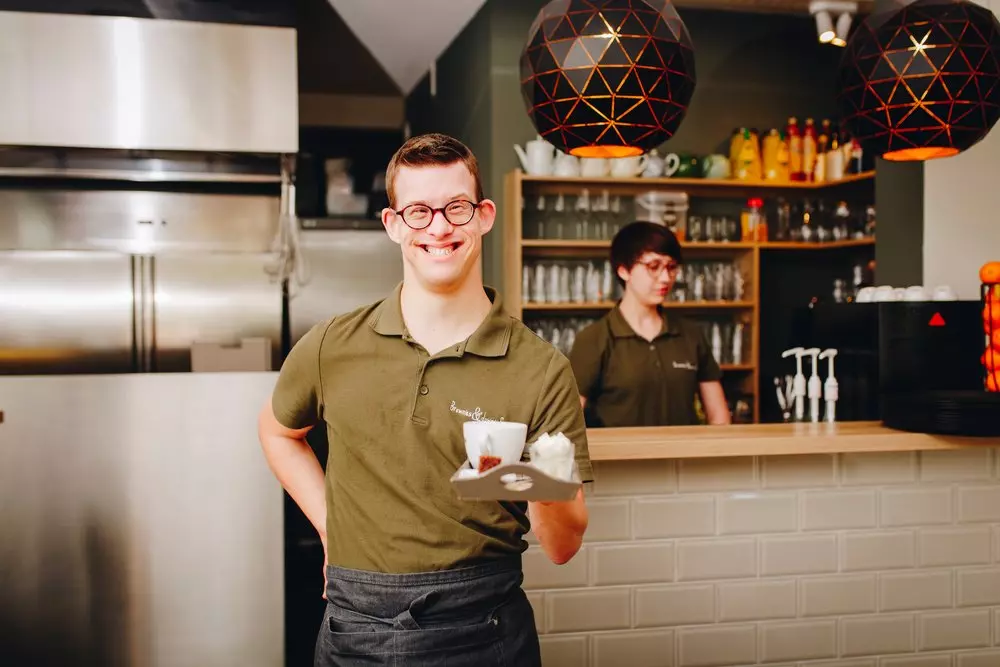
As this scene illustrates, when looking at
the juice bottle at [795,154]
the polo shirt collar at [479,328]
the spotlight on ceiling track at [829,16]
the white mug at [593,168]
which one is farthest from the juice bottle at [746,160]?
the polo shirt collar at [479,328]

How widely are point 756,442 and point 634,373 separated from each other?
1.02 meters

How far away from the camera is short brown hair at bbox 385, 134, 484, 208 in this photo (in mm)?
1492

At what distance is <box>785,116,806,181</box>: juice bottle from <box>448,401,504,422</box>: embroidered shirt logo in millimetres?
4165

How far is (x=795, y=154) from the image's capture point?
5191 millimetres

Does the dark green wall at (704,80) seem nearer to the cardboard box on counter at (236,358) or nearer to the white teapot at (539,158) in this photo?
the white teapot at (539,158)

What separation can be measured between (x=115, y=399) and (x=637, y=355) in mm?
1946

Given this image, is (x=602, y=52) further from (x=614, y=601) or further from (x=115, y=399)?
(x=115, y=399)

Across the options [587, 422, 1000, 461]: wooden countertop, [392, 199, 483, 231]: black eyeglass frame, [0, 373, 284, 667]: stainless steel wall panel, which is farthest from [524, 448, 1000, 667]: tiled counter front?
[0, 373, 284, 667]: stainless steel wall panel

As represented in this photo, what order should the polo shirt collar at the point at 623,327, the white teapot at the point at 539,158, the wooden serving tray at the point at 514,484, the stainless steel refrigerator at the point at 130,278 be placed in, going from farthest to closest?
the white teapot at the point at 539,158
the stainless steel refrigerator at the point at 130,278
the polo shirt collar at the point at 623,327
the wooden serving tray at the point at 514,484

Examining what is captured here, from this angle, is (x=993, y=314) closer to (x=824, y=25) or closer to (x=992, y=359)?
(x=992, y=359)

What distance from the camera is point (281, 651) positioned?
11.9 ft

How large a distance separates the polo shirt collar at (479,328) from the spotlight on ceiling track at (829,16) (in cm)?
367

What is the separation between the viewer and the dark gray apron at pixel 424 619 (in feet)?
4.86

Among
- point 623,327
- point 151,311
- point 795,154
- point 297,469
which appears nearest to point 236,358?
point 151,311
